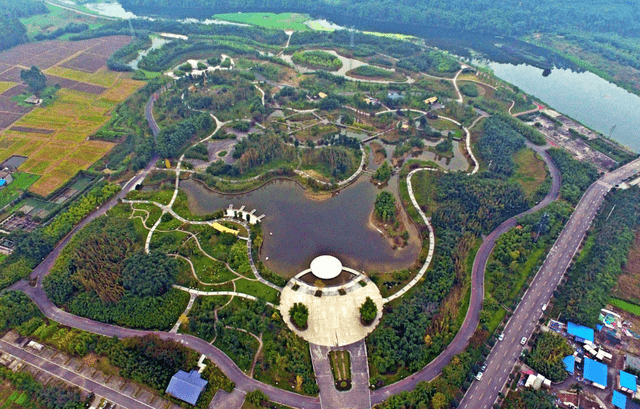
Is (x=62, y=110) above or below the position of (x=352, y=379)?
above

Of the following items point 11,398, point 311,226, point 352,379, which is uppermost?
point 311,226

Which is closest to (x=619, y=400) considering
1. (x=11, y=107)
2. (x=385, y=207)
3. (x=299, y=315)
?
(x=299, y=315)

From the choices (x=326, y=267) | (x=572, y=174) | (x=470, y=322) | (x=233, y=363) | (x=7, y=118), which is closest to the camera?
(x=233, y=363)

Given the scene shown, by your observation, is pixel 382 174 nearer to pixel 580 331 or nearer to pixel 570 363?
pixel 580 331

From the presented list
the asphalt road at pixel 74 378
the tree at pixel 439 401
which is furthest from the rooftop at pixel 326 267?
the asphalt road at pixel 74 378

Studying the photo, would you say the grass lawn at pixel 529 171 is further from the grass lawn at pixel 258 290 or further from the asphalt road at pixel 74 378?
the asphalt road at pixel 74 378

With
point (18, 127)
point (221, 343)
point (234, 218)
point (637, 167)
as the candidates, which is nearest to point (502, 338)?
point (221, 343)
